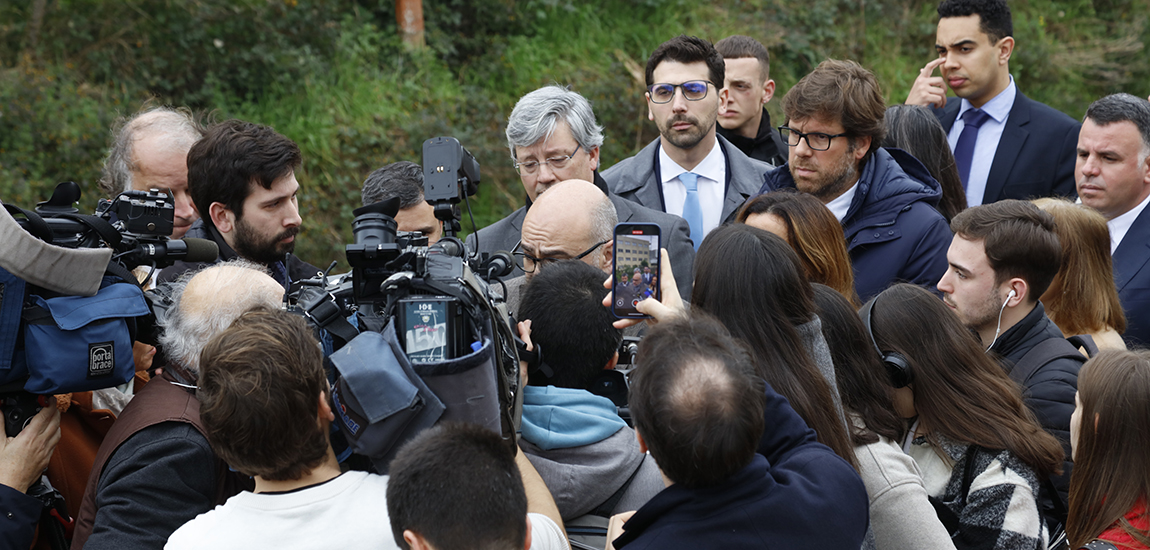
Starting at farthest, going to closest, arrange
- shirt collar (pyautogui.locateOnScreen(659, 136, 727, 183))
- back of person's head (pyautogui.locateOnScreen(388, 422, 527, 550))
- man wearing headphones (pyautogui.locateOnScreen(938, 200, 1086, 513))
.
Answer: shirt collar (pyautogui.locateOnScreen(659, 136, 727, 183)) < man wearing headphones (pyautogui.locateOnScreen(938, 200, 1086, 513)) < back of person's head (pyautogui.locateOnScreen(388, 422, 527, 550))

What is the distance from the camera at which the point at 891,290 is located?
2.54 metres

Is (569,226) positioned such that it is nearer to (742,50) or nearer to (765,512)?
(765,512)

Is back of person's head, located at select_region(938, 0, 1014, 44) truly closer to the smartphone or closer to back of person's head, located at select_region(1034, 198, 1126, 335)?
back of person's head, located at select_region(1034, 198, 1126, 335)

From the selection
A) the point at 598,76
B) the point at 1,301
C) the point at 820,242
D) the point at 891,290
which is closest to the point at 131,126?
the point at 1,301

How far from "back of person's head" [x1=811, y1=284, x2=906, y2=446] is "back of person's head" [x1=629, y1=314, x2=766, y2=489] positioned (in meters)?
0.59

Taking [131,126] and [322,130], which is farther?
[322,130]

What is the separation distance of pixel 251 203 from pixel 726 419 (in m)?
2.38

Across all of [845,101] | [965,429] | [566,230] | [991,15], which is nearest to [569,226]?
[566,230]

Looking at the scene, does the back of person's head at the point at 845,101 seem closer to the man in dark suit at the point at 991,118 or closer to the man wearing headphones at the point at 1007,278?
the man wearing headphones at the point at 1007,278

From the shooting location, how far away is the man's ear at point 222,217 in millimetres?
3479

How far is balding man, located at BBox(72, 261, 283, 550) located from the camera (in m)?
2.08

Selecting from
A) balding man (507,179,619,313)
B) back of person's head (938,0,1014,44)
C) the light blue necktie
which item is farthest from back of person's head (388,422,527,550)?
back of person's head (938,0,1014,44)

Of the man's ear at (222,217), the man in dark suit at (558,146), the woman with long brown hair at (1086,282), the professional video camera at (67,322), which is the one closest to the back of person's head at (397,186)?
the man in dark suit at (558,146)

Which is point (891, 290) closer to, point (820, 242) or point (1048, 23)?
point (820, 242)
